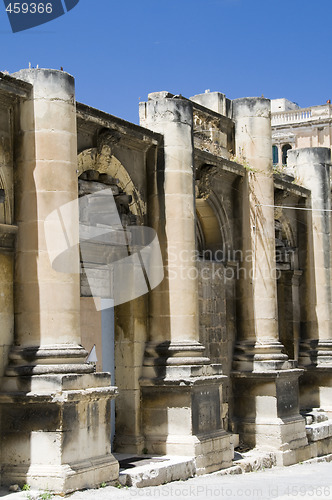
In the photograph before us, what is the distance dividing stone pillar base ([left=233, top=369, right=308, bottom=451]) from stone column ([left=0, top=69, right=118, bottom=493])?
5777mm

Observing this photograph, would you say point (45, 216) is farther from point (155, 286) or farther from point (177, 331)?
point (177, 331)

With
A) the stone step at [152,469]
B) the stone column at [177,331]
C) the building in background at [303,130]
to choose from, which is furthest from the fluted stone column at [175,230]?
the building in background at [303,130]

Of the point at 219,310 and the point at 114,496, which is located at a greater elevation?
the point at 219,310

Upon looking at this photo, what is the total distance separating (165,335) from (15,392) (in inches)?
154

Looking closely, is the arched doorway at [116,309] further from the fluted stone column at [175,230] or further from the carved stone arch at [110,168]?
the fluted stone column at [175,230]

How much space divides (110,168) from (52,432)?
4.90 metres

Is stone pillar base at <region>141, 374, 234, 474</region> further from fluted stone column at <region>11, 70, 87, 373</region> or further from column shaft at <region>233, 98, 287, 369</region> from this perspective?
column shaft at <region>233, 98, 287, 369</region>

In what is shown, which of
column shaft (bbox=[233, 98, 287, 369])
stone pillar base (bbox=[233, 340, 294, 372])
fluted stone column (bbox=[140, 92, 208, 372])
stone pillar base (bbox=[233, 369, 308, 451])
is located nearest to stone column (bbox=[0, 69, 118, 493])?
fluted stone column (bbox=[140, 92, 208, 372])

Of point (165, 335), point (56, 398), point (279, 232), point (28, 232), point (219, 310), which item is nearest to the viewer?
point (56, 398)

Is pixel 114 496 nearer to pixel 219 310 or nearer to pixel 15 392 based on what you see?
pixel 15 392

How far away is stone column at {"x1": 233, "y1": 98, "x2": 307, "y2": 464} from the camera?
16.6m

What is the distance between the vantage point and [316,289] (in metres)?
20.5

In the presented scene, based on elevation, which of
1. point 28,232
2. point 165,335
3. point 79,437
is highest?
point 28,232

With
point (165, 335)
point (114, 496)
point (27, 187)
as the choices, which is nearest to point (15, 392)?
point (114, 496)
